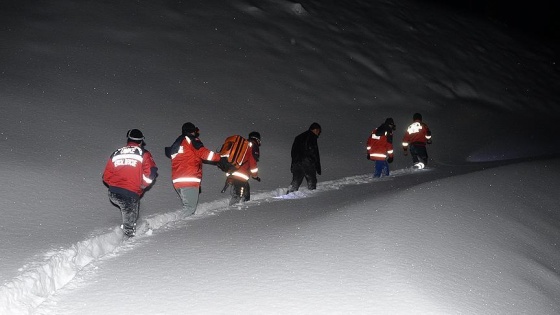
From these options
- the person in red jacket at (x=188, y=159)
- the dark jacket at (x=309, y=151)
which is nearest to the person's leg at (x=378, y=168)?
the dark jacket at (x=309, y=151)

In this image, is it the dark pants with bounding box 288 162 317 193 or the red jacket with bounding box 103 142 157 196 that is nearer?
the red jacket with bounding box 103 142 157 196

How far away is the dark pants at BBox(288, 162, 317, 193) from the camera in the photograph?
35.8 feet

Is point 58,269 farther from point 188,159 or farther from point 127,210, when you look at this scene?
point 188,159

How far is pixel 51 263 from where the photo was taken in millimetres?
5949

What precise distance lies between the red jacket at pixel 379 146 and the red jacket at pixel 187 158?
17.5ft

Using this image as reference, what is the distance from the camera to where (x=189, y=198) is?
8.57 meters

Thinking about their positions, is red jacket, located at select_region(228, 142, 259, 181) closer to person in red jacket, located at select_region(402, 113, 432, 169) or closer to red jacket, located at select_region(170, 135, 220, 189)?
red jacket, located at select_region(170, 135, 220, 189)

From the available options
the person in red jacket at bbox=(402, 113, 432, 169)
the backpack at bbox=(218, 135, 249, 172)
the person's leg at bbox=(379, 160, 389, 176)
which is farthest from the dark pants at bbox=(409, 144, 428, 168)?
the backpack at bbox=(218, 135, 249, 172)

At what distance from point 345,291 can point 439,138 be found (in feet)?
54.9

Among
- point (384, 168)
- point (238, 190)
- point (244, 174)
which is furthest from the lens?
point (384, 168)

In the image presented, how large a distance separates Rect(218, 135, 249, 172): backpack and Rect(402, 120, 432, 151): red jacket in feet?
20.3

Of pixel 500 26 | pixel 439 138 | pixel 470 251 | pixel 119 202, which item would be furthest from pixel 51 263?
pixel 500 26

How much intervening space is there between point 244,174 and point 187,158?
1.37 meters

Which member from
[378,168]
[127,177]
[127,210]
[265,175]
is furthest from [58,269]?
[378,168]
